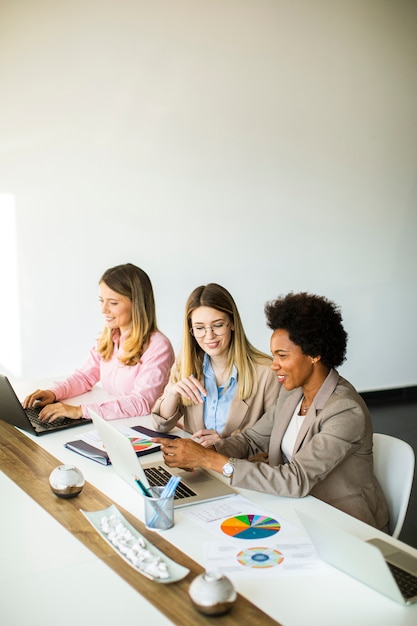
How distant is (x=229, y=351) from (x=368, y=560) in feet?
4.95

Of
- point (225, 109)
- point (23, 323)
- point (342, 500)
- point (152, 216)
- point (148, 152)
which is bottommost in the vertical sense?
point (342, 500)

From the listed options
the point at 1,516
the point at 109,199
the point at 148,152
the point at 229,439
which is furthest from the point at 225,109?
the point at 1,516

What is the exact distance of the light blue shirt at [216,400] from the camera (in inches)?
115

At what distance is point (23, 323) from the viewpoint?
4.63 meters

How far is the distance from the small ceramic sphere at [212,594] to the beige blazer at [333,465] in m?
0.68

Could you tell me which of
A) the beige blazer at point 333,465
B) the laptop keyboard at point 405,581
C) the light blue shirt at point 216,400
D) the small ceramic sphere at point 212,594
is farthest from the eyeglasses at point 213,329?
the small ceramic sphere at point 212,594

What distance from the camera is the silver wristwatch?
214 cm

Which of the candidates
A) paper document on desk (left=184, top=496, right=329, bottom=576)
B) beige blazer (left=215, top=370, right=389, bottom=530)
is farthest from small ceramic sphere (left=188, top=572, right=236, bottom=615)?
beige blazer (left=215, top=370, right=389, bottom=530)

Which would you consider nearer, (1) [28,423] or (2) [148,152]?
(1) [28,423]

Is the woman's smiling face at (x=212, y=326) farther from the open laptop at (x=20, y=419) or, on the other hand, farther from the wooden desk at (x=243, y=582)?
the wooden desk at (x=243, y=582)

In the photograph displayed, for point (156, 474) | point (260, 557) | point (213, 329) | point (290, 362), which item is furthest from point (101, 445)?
point (260, 557)

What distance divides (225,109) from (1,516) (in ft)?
12.2

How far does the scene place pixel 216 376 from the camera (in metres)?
2.95

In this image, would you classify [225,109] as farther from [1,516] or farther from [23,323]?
[1,516]
